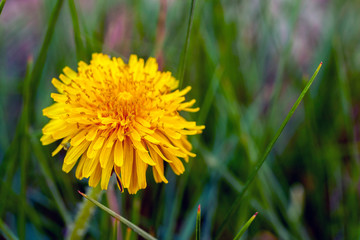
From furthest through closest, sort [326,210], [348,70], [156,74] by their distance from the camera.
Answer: [348,70] → [326,210] → [156,74]

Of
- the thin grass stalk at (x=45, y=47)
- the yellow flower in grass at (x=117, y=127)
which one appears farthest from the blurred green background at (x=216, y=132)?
the yellow flower in grass at (x=117, y=127)

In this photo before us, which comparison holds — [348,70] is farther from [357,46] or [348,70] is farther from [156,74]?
[156,74]

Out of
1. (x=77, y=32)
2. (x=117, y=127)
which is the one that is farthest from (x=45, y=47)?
(x=117, y=127)

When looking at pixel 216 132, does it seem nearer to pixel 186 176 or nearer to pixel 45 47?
pixel 186 176

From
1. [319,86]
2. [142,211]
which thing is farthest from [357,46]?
[142,211]

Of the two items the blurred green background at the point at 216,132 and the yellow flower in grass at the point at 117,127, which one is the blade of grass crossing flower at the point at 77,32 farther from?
the yellow flower in grass at the point at 117,127

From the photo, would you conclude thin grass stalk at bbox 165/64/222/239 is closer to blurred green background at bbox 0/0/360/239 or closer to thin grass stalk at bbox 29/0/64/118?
blurred green background at bbox 0/0/360/239
